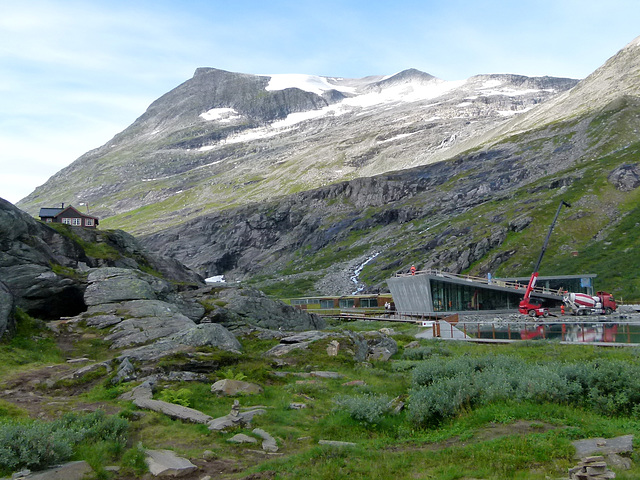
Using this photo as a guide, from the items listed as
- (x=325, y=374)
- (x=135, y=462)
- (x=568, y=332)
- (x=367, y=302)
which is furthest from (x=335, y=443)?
(x=367, y=302)

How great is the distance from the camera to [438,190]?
18050 centimetres

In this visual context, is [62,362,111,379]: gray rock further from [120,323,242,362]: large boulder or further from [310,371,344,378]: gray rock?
[310,371,344,378]: gray rock

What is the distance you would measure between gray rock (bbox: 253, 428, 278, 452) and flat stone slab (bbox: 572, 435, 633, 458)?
24.3 feet

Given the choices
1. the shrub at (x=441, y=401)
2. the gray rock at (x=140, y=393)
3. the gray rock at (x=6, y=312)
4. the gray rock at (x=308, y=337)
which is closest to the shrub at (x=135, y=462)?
the gray rock at (x=140, y=393)

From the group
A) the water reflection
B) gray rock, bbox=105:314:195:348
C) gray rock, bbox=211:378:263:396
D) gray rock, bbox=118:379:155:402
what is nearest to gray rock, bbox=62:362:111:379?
gray rock, bbox=118:379:155:402

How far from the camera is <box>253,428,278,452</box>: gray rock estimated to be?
43.4 feet

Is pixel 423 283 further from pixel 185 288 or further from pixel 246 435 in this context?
pixel 246 435

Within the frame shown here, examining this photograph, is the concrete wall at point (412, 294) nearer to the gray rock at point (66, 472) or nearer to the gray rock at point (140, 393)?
the gray rock at point (140, 393)

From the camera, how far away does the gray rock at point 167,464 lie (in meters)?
11.1

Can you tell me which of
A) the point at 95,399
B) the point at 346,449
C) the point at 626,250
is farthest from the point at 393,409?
the point at 626,250

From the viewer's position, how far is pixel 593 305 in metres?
65.7

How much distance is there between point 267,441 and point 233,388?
5.07 m

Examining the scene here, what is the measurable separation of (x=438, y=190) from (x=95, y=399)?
17327 cm

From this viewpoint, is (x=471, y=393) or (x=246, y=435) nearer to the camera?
(x=246, y=435)
